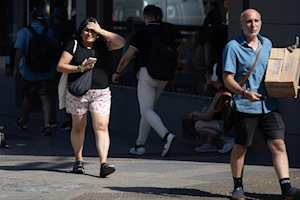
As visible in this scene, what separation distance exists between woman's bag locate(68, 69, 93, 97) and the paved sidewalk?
3.11 feet

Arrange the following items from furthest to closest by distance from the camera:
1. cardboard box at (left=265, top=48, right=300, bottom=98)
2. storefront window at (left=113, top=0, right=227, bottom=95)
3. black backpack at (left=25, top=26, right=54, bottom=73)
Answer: black backpack at (left=25, top=26, right=54, bottom=73) → storefront window at (left=113, top=0, right=227, bottom=95) → cardboard box at (left=265, top=48, right=300, bottom=98)

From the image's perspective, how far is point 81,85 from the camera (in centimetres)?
851

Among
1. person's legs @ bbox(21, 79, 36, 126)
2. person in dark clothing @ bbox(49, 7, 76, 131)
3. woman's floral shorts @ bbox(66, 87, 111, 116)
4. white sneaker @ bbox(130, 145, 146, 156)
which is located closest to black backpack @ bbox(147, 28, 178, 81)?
white sneaker @ bbox(130, 145, 146, 156)

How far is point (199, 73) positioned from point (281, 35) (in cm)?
227

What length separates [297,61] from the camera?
23.0 feet

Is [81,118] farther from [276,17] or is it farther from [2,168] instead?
[276,17]

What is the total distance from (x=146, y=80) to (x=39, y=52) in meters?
2.38

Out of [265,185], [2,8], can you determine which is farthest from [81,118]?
[2,8]

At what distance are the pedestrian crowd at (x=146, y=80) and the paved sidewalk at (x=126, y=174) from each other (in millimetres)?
289

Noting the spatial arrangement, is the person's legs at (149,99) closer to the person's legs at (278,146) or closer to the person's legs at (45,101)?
the person's legs at (45,101)

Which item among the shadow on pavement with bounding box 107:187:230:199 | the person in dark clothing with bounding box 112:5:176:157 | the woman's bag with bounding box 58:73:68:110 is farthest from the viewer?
the person in dark clothing with bounding box 112:5:176:157

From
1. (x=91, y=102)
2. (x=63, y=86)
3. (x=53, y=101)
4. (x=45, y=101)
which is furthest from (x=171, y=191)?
(x=53, y=101)

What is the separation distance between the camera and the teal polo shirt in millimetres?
7121

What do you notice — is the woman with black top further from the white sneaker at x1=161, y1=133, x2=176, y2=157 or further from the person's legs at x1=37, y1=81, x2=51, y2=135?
the person's legs at x1=37, y1=81, x2=51, y2=135
